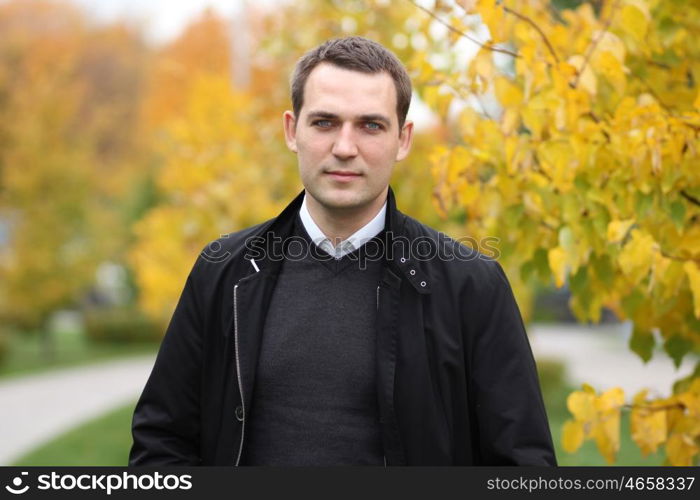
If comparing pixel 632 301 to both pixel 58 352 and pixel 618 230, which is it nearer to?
pixel 618 230

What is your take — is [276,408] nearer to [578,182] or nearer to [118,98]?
[578,182]

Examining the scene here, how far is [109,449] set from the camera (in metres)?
9.71

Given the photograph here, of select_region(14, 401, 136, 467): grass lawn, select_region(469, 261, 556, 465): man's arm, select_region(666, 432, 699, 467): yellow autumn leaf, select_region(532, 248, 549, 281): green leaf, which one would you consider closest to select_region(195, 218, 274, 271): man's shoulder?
select_region(469, 261, 556, 465): man's arm

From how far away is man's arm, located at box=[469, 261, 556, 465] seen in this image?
2.23 m

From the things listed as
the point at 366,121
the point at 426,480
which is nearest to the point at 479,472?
the point at 426,480

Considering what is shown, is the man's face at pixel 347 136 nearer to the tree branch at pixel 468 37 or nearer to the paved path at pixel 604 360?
the tree branch at pixel 468 37

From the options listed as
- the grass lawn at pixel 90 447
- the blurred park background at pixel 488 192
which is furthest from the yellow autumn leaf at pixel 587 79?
the grass lawn at pixel 90 447

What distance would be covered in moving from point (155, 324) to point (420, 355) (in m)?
21.4

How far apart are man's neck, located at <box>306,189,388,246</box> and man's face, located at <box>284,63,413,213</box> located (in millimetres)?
19

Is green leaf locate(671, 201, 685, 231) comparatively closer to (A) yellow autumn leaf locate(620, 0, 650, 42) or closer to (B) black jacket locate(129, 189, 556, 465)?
(A) yellow autumn leaf locate(620, 0, 650, 42)

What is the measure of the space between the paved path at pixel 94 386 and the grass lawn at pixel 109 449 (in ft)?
0.87

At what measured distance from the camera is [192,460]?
247 centimetres

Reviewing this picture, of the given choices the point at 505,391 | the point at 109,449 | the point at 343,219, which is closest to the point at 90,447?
the point at 109,449

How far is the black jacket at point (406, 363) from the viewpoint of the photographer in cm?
226
